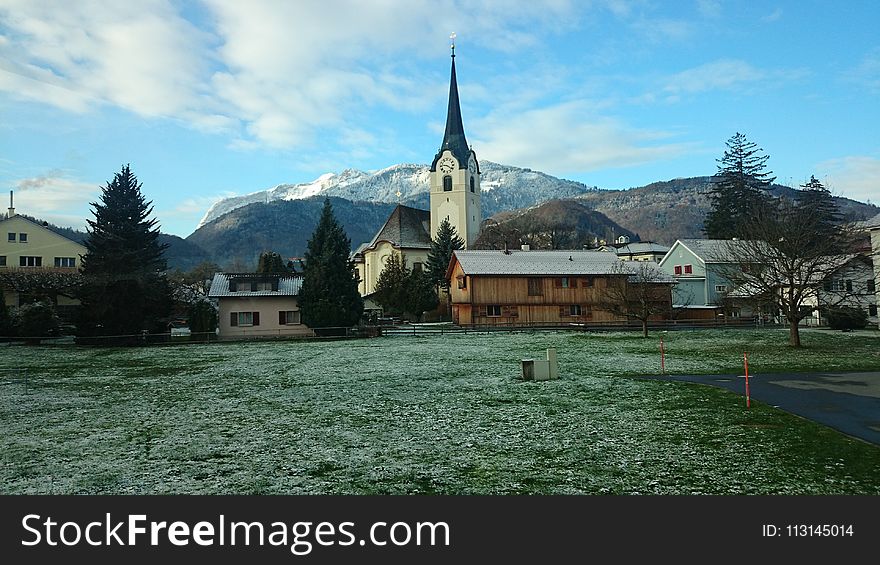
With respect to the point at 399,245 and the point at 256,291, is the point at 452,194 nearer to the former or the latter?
the point at 399,245

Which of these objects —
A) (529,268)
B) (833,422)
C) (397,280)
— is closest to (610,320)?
(529,268)

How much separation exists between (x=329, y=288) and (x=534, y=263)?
20517 mm

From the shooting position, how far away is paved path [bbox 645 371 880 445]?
12.6 meters

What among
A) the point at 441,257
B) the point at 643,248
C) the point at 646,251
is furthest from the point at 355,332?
the point at 643,248

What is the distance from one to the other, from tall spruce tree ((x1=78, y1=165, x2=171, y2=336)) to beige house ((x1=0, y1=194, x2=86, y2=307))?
58.8ft

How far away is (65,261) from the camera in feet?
211

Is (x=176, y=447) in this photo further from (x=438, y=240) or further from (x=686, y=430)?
(x=438, y=240)

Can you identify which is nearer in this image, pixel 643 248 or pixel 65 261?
pixel 65 261

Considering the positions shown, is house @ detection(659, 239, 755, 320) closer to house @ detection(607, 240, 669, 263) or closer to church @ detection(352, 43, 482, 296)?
church @ detection(352, 43, 482, 296)

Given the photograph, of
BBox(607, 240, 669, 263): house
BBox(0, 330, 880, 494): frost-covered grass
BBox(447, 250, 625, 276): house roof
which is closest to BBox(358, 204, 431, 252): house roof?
BBox(447, 250, 625, 276): house roof

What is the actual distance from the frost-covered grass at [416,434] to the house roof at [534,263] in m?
29.8

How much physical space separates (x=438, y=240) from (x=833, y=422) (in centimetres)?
6712

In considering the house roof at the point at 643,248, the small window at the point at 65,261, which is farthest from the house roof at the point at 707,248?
the small window at the point at 65,261

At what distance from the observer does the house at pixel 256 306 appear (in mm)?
49562
